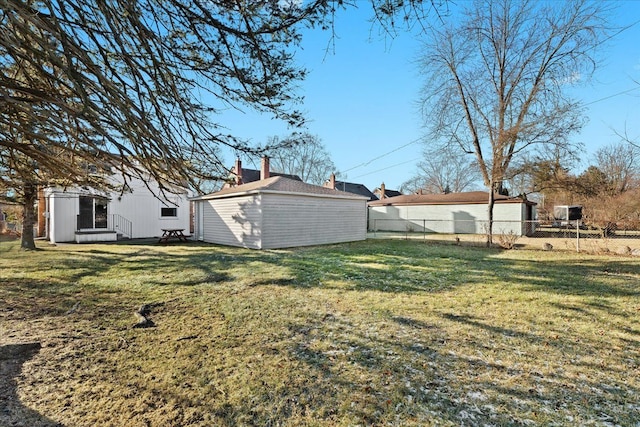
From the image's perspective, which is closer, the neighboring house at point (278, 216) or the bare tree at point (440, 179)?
the neighboring house at point (278, 216)

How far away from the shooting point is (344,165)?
35.3 m

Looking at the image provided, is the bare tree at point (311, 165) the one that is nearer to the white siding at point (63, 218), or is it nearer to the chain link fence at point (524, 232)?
the chain link fence at point (524, 232)

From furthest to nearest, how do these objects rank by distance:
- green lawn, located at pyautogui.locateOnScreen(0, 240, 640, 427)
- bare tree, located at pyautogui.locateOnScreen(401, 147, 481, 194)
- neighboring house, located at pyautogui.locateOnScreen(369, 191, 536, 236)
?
bare tree, located at pyautogui.locateOnScreen(401, 147, 481, 194) → neighboring house, located at pyautogui.locateOnScreen(369, 191, 536, 236) → green lawn, located at pyautogui.locateOnScreen(0, 240, 640, 427)

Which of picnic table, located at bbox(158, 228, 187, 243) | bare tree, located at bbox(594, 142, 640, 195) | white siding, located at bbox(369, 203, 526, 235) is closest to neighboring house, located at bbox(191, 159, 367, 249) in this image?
picnic table, located at bbox(158, 228, 187, 243)

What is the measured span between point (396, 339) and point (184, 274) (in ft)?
18.6

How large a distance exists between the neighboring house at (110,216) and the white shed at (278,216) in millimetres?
1982

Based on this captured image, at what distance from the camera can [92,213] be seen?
53.0ft

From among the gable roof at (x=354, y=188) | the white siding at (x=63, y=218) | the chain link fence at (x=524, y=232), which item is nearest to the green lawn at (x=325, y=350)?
the chain link fence at (x=524, y=232)

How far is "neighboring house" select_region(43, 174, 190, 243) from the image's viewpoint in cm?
1530

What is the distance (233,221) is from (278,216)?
234cm

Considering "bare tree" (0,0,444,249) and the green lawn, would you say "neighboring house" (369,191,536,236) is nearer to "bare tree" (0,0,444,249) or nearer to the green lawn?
the green lawn

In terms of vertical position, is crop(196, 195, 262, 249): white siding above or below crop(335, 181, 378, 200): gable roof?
below

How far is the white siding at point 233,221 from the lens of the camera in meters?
12.9

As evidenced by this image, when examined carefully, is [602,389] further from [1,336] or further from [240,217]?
[240,217]
